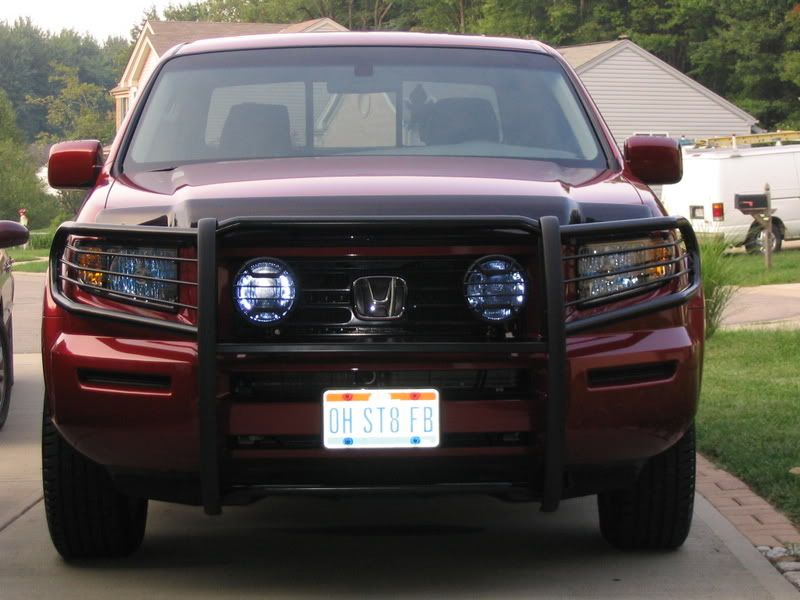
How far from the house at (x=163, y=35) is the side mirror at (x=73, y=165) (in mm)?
58989

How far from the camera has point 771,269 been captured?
23.0 meters

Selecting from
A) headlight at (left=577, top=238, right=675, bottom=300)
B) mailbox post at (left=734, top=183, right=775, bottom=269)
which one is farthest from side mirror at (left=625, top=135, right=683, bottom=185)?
mailbox post at (left=734, top=183, right=775, bottom=269)

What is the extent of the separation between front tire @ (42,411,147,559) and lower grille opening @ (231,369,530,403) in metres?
0.77

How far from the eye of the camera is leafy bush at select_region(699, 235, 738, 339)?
12.8m

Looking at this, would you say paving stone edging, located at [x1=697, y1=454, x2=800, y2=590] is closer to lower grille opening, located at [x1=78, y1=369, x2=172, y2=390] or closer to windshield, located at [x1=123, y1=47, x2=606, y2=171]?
windshield, located at [x1=123, y1=47, x2=606, y2=171]

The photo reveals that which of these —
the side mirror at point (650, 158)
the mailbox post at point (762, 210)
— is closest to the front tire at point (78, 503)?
the side mirror at point (650, 158)

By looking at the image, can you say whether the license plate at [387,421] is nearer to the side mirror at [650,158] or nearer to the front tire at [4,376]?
the side mirror at [650,158]

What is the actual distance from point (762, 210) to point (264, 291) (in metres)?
20.9

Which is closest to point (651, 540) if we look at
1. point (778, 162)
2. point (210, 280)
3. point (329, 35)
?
point (210, 280)

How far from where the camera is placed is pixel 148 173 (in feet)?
18.0

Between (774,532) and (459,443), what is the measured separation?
1792mm

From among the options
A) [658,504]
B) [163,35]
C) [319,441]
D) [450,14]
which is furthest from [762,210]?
[450,14]

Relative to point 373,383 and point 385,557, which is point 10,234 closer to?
point 385,557

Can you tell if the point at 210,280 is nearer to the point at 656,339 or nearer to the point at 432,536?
the point at 656,339
